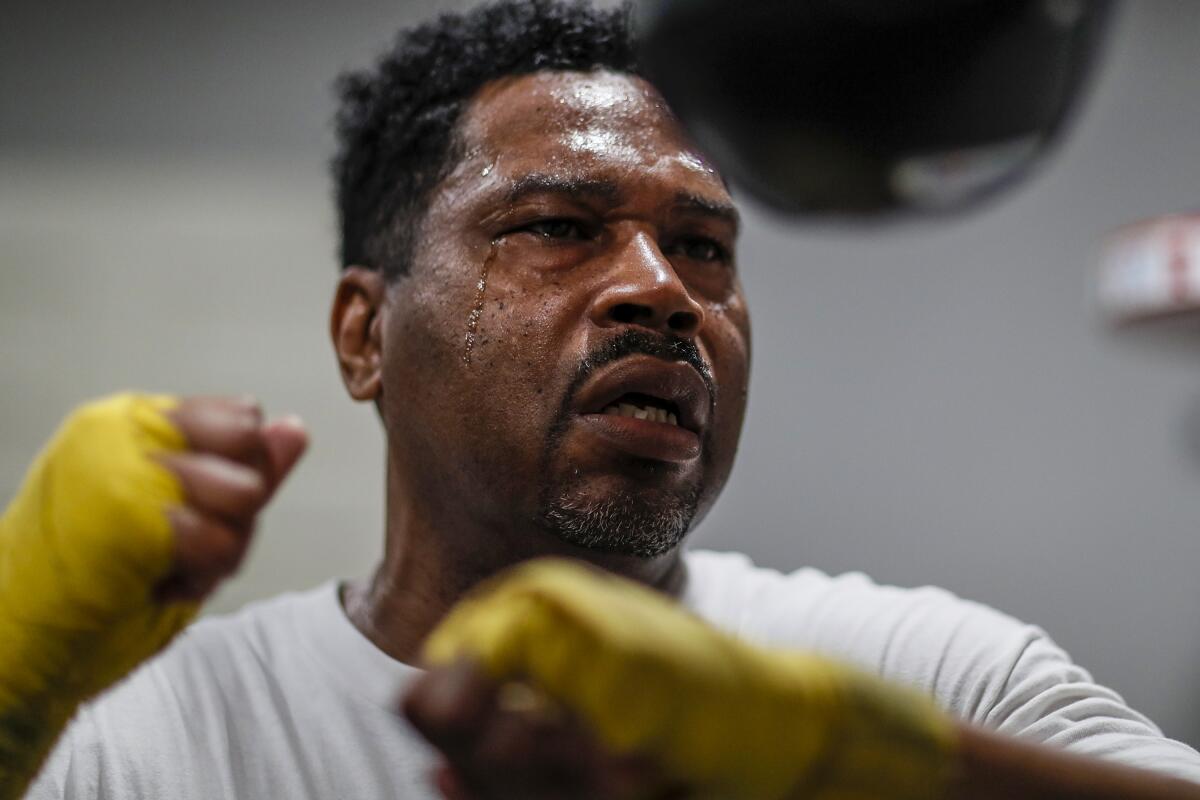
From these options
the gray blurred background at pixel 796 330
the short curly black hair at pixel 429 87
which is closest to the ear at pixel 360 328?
the short curly black hair at pixel 429 87

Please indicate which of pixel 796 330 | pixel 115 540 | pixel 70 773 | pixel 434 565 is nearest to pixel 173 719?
pixel 70 773

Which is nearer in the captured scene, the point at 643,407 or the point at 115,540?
the point at 115,540

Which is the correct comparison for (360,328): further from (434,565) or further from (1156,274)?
(1156,274)

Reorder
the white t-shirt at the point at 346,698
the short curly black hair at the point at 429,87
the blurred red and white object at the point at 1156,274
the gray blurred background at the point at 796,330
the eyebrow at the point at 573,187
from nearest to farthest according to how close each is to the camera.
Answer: the white t-shirt at the point at 346,698, the eyebrow at the point at 573,187, the short curly black hair at the point at 429,87, the blurred red and white object at the point at 1156,274, the gray blurred background at the point at 796,330

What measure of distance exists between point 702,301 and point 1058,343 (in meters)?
1.58

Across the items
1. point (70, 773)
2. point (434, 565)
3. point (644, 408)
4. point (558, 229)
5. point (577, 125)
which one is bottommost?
point (70, 773)

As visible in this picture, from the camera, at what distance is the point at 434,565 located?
3.52 ft

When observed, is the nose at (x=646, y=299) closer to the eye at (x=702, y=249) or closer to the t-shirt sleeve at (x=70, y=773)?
the eye at (x=702, y=249)

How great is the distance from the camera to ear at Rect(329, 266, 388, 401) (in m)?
1.15

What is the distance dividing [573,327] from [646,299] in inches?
2.9

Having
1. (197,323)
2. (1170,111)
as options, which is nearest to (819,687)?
(197,323)

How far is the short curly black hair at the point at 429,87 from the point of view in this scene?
3.71 ft

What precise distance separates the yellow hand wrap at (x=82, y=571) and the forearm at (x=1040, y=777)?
1.53 ft

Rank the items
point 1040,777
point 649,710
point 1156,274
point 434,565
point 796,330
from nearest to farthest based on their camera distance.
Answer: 1. point 649,710
2. point 1040,777
3. point 434,565
4. point 1156,274
5. point 796,330
